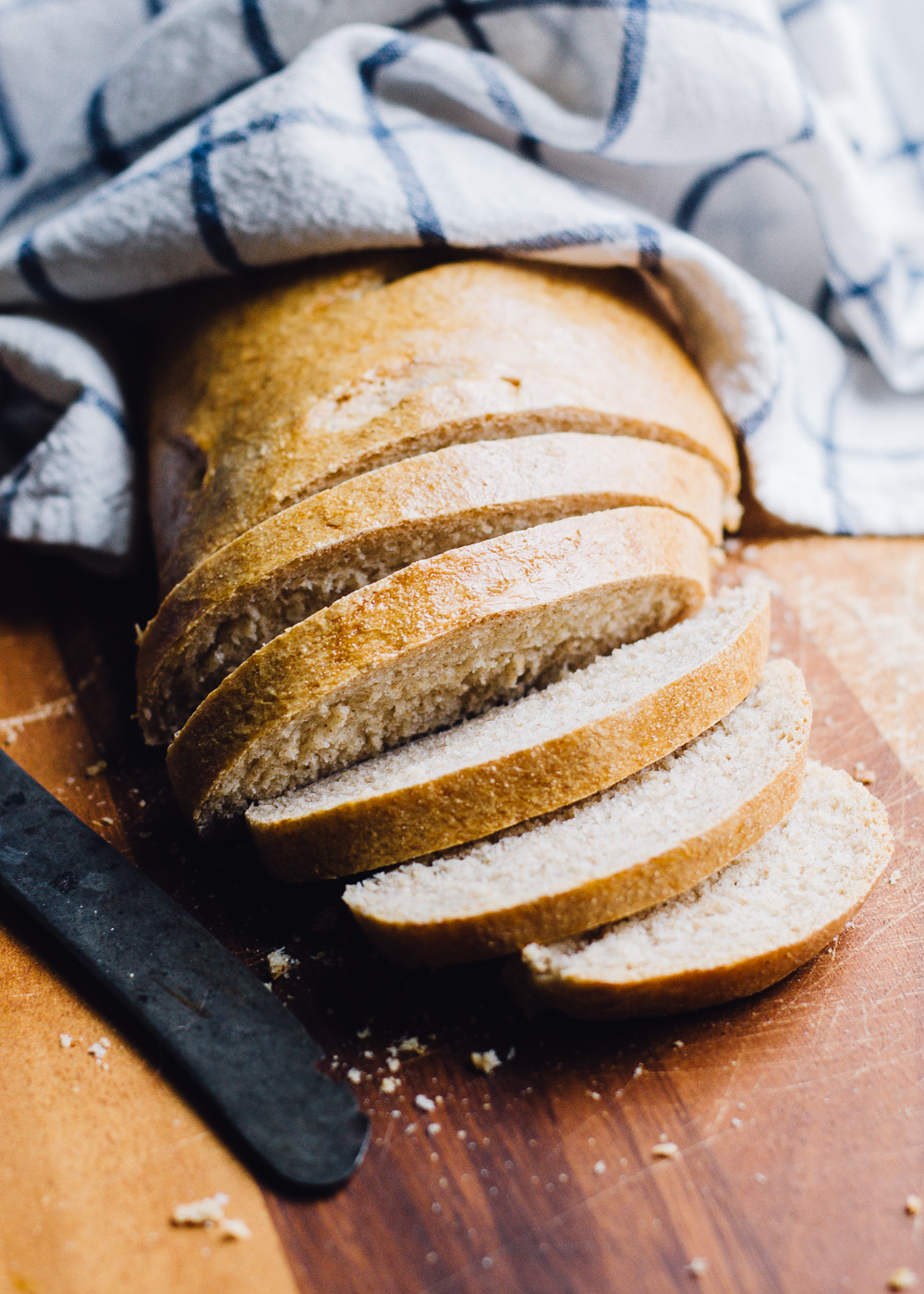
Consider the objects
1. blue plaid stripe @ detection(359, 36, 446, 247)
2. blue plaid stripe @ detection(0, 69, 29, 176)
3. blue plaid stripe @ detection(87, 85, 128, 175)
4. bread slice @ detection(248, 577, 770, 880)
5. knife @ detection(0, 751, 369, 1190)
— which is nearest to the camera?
knife @ detection(0, 751, 369, 1190)

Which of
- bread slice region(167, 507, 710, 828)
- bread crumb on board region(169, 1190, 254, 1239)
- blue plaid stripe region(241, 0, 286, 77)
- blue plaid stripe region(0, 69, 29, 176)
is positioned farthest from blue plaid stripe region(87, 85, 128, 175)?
bread crumb on board region(169, 1190, 254, 1239)

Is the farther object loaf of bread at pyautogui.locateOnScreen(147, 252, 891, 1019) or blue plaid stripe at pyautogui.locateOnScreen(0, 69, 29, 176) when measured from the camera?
blue plaid stripe at pyautogui.locateOnScreen(0, 69, 29, 176)

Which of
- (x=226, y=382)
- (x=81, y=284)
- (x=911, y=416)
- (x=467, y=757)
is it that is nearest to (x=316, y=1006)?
(x=467, y=757)

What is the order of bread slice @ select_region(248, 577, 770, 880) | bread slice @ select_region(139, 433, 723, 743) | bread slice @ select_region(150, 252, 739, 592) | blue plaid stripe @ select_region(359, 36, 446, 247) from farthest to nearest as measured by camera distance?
1. blue plaid stripe @ select_region(359, 36, 446, 247)
2. bread slice @ select_region(150, 252, 739, 592)
3. bread slice @ select_region(139, 433, 723, 743)
4. bread slice @ select_region(248, 577, 770, 880)

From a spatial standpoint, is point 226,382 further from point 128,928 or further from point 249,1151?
point 249,1151

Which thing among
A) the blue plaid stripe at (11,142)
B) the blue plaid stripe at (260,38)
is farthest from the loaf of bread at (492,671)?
the blue plaid stripe at (11,142)

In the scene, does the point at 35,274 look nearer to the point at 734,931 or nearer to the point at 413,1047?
the point at 413,1047

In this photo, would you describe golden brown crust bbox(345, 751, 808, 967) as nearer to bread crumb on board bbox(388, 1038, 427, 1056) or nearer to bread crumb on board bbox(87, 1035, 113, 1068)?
bread crumb on board bbox(388, 1038, 427, 1056)

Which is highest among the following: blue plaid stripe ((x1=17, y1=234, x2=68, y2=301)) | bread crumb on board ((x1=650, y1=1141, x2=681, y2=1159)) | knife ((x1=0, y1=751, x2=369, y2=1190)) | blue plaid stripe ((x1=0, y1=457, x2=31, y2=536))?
blue plaid stripe ((x1=17, y1=234, x2=68, y2=301))
